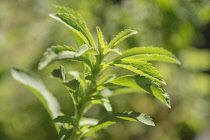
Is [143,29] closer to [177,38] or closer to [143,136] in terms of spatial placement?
[177,38]

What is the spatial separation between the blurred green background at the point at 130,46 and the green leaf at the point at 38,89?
1058mm

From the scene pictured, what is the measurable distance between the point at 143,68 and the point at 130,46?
1.32m

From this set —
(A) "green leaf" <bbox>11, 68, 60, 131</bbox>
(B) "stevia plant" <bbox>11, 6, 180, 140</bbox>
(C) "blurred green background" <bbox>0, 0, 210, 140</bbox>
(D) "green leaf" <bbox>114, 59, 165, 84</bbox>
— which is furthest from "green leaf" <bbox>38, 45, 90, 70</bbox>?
(C) "blurred green background" <bbox>0, 0, 210, 140</bbox>

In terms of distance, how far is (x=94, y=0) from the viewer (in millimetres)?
2400

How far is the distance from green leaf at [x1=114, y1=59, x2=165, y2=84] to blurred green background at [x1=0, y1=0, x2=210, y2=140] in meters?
1.31

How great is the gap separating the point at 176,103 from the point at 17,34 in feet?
4.46

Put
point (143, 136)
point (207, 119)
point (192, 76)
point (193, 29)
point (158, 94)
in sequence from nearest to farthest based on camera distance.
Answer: point (158, 94) → point (193, 29) → point (192, 76) → point (143, 136) → point (207, 119)

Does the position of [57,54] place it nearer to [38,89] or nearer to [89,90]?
[89,90]

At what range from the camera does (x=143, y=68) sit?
790mm

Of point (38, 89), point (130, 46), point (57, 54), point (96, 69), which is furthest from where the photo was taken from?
point (130, 46)

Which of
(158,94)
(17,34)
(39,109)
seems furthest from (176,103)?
(158,94)

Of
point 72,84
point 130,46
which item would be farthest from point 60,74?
point 130,46

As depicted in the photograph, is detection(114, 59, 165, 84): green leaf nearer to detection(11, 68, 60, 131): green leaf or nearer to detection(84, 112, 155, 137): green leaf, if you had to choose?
detection(84, 112, 155, 137): green leaf

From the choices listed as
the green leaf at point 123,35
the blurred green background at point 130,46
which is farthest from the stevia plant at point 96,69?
the blurred green background at point 130,46
